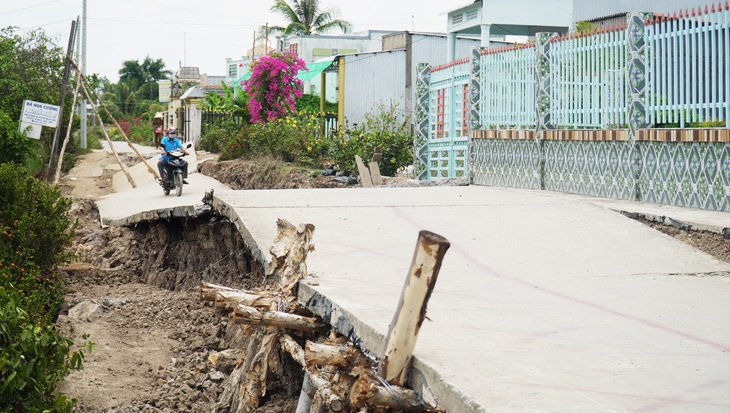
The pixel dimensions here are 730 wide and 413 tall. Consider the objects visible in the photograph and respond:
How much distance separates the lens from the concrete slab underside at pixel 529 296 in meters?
3.69

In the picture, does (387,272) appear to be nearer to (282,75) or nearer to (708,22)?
(708,22)

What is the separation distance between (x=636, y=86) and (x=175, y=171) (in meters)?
10.7

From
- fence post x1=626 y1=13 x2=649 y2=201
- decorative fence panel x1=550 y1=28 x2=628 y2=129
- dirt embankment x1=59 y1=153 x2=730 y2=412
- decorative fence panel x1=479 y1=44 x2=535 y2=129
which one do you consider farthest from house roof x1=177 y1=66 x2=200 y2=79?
fence post x1=626 y1=13 x2=649 y2=201

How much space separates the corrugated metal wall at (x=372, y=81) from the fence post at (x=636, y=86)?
15.2 m

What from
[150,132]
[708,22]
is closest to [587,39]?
[708,22]

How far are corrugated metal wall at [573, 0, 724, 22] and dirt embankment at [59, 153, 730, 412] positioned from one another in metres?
9.79

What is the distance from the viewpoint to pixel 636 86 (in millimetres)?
10281

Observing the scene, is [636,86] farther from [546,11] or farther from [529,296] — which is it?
[546,11]

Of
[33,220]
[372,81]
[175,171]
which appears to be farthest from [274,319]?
[372,81]

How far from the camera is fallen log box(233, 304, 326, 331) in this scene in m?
5.39

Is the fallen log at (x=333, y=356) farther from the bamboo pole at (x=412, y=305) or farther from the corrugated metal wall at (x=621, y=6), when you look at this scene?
the corrugated metal wall at (x=621, y=6)

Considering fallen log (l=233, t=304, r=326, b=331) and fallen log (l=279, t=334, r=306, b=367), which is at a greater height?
fallen log (l=233, t=304, r=326, b=331)

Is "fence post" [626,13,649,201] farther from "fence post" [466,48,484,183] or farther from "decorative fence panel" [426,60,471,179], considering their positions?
"decorative fence panel" [426,60,471,179]

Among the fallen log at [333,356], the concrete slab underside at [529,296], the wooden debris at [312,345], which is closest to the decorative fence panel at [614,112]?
the concrete slab underside at [529,296]
